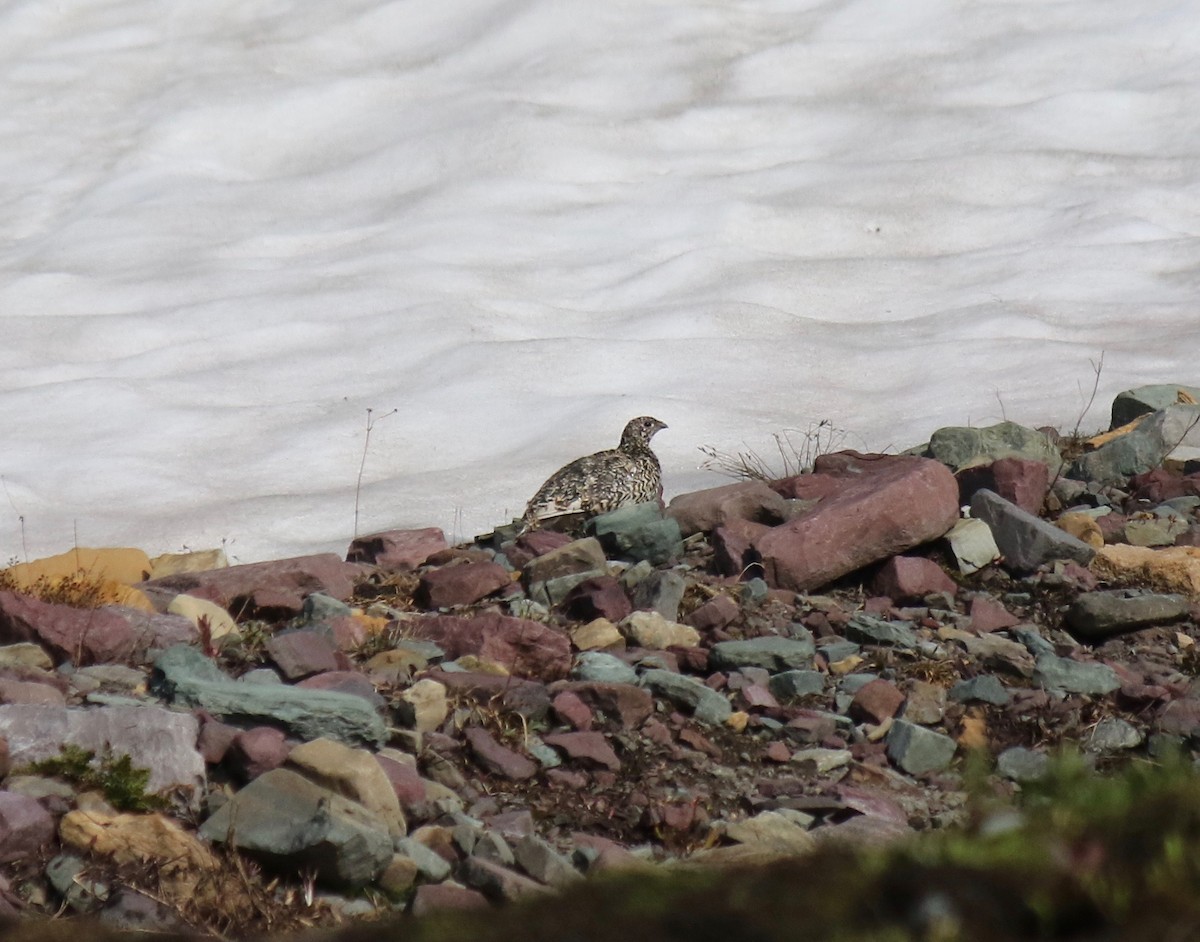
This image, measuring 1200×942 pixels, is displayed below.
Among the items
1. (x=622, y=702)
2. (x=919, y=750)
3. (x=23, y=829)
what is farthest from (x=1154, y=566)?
(x=23, y=829)

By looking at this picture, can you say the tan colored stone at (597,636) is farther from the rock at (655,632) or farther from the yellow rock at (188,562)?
the yellow rock at (188,562)

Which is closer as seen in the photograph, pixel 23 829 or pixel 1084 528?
pixel 23 829

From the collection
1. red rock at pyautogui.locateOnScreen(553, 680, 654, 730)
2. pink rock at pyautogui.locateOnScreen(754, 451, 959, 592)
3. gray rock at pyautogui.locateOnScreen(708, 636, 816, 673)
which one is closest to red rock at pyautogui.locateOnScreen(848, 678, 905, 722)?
gray rock at pyautogui.locateOnScreen(708, 636, 816, 673)

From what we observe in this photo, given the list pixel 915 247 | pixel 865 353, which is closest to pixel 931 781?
pixel 865 353

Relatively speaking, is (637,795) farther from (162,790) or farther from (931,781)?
(162,790)

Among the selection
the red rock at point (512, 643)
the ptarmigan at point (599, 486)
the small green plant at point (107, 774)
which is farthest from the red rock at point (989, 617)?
the small green plant at point (107, 774)

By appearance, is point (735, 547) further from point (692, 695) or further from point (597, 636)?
point (692, 695)
